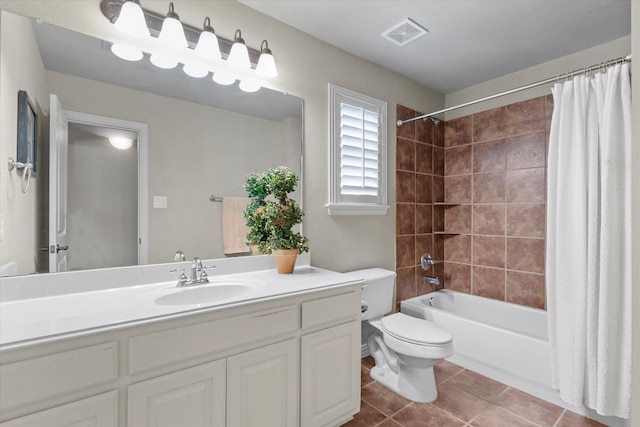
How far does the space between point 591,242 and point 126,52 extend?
8.50 ft

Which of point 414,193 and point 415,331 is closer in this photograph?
point 415,331

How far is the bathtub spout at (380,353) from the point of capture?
2084 millimetres

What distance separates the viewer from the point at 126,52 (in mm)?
1459

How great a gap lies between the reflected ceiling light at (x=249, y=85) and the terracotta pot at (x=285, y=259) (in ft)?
3.25

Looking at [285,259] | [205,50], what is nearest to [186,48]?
[205,50]

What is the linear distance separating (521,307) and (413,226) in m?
1.08

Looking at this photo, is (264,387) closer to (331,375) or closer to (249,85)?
(331,375)

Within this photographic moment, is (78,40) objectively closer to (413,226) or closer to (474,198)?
(413,226)

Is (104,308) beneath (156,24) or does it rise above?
beneath

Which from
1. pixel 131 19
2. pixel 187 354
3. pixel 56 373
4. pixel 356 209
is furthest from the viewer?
pixel 356 209

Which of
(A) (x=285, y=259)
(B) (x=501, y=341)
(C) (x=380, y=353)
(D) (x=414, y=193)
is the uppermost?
(D) (x=414, y=193)

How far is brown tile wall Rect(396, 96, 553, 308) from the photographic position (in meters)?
2.52

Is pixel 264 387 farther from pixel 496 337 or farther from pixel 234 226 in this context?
pixel 496 337

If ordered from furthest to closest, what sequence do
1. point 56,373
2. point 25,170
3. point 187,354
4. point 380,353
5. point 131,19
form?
point 380,353, point 131,19, point 25,170, point 187,354, point 56,373
